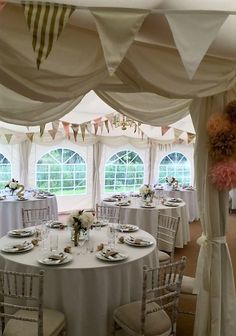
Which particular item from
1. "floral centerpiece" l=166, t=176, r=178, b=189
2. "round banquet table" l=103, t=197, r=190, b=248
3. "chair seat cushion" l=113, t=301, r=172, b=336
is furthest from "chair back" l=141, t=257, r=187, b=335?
"floral centerpiece" l=166, t=176, r=178, b=189

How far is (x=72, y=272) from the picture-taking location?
248 centimetres

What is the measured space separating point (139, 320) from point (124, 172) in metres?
6.74

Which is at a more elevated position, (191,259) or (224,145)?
(224,145)

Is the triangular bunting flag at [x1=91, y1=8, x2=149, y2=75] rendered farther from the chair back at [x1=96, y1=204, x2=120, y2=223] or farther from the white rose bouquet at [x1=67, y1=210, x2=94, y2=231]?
the chair back at [x1=96, y1=204, x2=120, y2=223]

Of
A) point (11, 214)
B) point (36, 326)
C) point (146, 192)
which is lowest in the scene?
point (36, 326)

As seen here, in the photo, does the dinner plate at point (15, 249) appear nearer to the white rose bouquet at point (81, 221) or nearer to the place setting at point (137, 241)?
the white rose bouquet at point (81, 221)

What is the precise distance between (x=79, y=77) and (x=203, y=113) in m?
1.18

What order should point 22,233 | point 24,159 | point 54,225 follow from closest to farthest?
point 22,233, point 54,225, point 24,159

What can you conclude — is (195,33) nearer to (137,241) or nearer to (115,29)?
(115,29)

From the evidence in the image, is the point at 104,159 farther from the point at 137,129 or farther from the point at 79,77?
the point at 79,77

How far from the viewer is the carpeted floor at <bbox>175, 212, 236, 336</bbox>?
3.13 m

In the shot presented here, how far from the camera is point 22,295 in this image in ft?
7.81

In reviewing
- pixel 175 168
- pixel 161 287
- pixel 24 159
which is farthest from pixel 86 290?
pixel 175 168

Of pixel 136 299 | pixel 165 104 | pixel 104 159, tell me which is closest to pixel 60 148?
pixel 104 159
